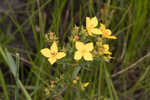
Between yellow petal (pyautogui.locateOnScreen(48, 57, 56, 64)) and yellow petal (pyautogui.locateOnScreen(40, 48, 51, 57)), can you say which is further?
yellow petal (pyautogui.locateOnScreen(40, 48, 51, 57))

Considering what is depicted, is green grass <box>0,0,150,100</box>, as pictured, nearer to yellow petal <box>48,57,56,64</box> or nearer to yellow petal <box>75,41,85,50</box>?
yellow petal <box>48,57,56,64</box>

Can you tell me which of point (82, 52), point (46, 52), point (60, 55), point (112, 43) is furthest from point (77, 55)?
point (112, 43)

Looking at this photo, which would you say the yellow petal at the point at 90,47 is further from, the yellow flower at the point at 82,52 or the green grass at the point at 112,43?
the green grass at the point at 112,43

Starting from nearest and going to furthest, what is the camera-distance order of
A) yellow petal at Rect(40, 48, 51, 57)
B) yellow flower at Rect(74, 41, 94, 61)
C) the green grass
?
1. yellow flower at Rect(74, 41, 94, 61)
2. yellow petal at Rect(40, 48, 51, 57)
3. the green grass

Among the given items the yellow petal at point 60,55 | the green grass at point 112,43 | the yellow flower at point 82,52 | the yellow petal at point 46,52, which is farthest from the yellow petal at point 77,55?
the green grass at point 112,43

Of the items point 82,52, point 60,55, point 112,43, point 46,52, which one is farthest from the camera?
point 112,43

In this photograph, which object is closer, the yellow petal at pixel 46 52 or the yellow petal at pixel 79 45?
the yellow petal at pixel 79 45

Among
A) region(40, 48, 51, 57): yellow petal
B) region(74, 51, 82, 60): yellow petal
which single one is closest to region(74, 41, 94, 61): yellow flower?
region(74, 51, 82, 60): yellow petal

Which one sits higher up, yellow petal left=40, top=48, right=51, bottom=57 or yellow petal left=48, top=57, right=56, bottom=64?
yellow petal left=40, top=48, right=51, bottom=57

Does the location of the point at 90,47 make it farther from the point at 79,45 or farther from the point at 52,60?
the point at 52,60

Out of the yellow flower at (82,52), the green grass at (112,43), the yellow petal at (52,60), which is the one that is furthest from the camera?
the green grass at (112,43)

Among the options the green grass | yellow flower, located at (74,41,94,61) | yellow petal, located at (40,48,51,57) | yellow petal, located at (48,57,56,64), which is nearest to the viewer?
yellow flower, located at (74,41,94,61)
